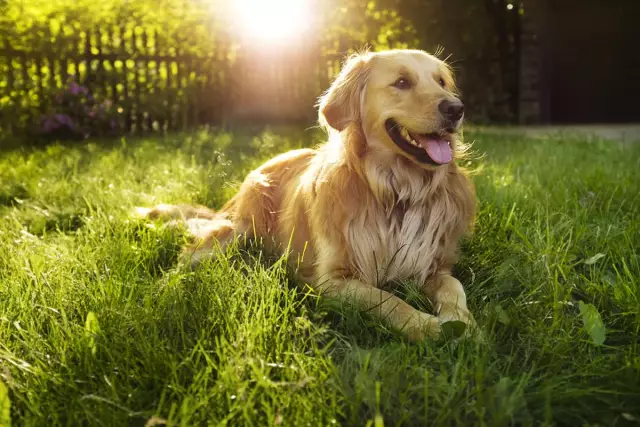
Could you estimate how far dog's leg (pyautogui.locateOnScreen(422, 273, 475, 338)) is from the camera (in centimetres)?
197

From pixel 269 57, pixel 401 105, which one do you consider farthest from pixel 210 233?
pixel 269 57

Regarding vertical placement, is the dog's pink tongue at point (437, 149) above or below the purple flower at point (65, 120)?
above

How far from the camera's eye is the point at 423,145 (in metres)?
2.48

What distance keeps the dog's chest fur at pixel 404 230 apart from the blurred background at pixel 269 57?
640 cm

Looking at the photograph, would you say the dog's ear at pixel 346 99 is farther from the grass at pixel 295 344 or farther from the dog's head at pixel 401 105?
the grass at pixel 295 344

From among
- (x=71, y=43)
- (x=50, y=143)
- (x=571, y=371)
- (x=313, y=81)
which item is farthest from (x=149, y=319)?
(x=313, y=81)

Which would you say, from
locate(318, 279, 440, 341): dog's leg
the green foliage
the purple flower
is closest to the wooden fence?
the purple flower

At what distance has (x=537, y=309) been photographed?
6.50 ft

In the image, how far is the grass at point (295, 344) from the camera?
1.42 m

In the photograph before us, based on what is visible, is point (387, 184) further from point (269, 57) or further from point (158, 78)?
point (269, 57)

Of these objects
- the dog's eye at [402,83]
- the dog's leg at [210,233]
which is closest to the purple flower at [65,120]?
the dog's leg at [210,233]

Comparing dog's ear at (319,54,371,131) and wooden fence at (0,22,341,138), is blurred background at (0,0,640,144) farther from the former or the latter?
dog's ear at (319,54,371,131)

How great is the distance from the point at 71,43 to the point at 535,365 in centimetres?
811

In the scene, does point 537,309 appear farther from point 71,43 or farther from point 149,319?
point 71,43
